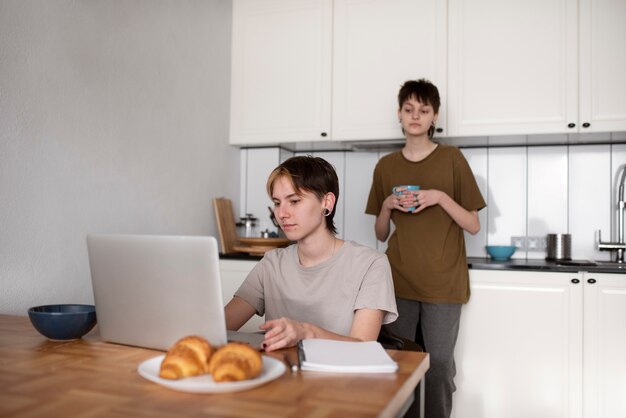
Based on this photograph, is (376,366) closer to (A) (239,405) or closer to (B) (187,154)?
(A) (239,405)

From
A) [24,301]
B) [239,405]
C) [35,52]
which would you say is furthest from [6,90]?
[239,405]

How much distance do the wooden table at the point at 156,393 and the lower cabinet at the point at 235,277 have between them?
5.55 ft

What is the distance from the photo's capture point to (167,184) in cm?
254

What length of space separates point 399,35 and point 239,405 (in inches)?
94.2

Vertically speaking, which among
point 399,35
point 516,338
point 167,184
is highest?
point 399,35

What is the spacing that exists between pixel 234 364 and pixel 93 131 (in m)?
1.45

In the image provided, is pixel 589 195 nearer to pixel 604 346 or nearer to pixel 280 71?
pixel 604 346

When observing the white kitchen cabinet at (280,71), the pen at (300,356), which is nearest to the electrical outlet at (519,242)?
the white kitchen cabinet at (280,71)

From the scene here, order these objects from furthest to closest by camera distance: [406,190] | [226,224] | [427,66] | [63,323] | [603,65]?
1. [226,224]
2. [427,66]
3. [603,65]
4. [406,190]
5. [63,323]

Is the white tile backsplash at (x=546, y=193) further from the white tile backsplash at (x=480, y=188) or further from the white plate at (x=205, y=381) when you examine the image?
the white plate at (x=205, y=381)

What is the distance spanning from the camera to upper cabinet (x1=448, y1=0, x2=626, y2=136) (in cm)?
254

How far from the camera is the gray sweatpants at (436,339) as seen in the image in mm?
2318

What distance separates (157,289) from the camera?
108cm

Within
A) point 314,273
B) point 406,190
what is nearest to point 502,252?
point 406,190
